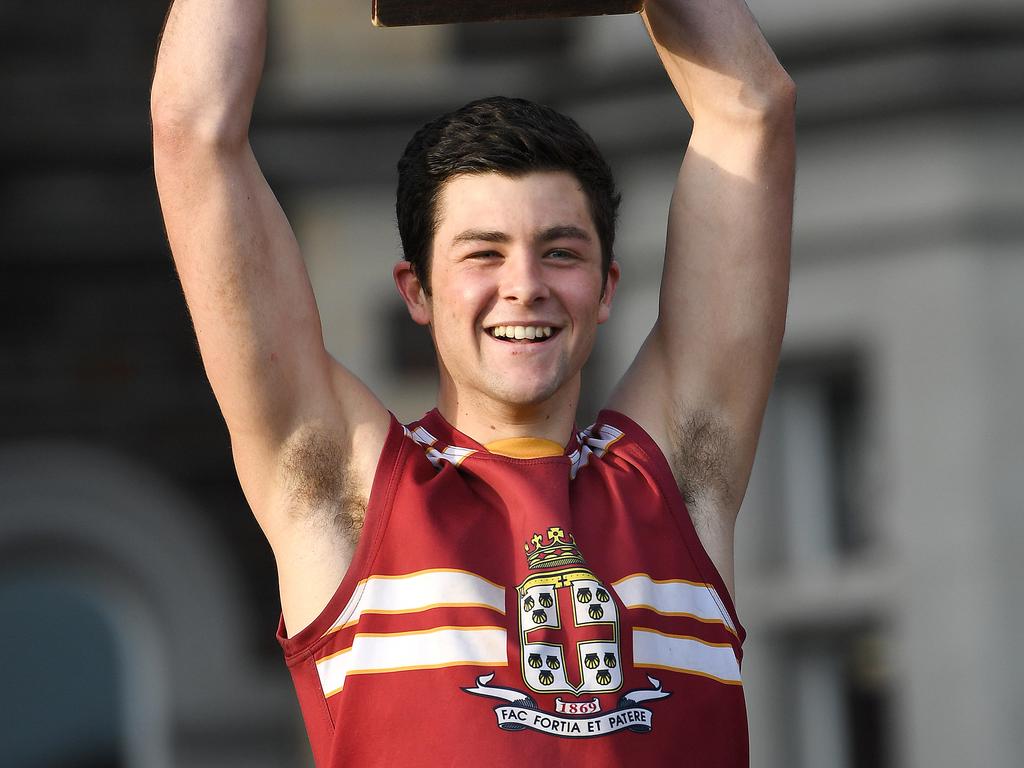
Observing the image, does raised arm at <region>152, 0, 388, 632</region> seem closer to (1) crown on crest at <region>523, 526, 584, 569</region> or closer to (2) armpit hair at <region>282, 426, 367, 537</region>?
(2) armpit hair at <region>282, 426, 367, 537</region>

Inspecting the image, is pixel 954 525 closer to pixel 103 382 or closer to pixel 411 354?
pixel 411 354

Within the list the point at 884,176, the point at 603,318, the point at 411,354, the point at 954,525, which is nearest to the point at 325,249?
the point at 411,354

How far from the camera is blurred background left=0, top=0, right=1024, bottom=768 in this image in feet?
20.5

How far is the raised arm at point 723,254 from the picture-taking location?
9.84 feet

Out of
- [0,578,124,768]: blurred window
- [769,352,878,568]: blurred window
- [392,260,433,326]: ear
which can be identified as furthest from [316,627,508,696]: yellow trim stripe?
[0,578,124,768]: blurred window

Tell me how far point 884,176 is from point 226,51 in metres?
4.18

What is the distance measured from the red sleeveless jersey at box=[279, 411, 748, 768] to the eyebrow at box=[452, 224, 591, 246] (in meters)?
0.31

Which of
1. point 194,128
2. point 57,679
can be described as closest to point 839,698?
point 57,679

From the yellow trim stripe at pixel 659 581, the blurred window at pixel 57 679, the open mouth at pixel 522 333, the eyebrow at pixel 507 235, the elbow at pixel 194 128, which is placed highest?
the blurred window at pixel 57 679

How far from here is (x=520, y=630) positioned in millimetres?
2676

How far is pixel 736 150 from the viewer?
3.01 metres

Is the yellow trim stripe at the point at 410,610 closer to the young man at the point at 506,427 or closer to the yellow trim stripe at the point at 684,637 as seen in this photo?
the young man at the point at 506,427

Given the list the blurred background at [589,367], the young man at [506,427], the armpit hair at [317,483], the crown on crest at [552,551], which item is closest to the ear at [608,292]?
the young man at [506,427]

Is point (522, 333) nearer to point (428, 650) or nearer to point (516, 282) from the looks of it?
point (516, 282)
